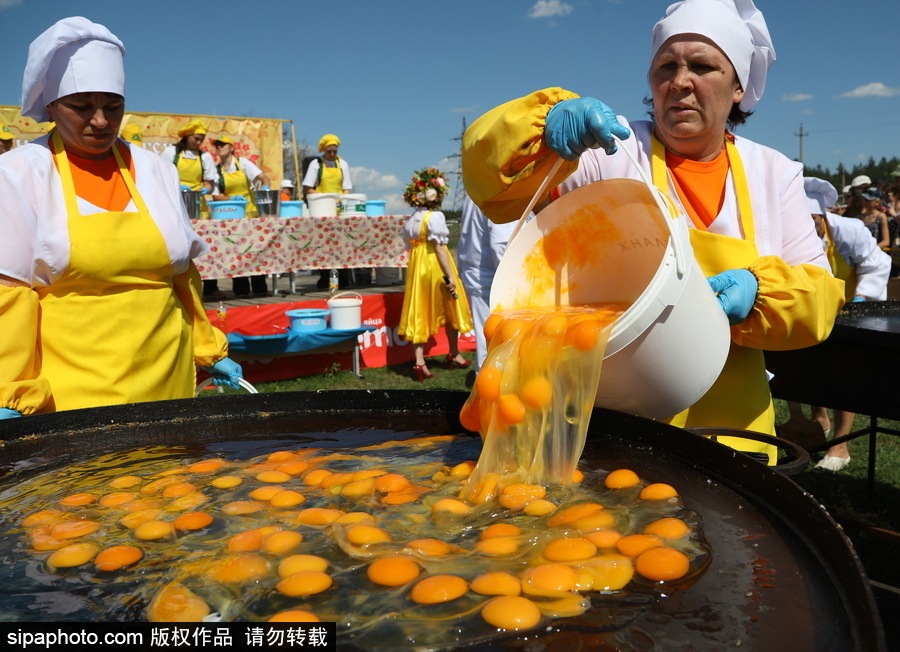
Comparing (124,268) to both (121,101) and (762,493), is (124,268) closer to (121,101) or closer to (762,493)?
(121,101)

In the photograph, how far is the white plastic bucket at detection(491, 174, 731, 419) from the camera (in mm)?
1531

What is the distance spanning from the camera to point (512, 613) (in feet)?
4.02

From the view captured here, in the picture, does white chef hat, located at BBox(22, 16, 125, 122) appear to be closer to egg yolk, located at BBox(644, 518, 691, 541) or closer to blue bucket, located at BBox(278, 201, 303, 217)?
egg yolk, located at BBox(644, 518, 691, 541)

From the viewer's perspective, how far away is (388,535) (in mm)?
1645

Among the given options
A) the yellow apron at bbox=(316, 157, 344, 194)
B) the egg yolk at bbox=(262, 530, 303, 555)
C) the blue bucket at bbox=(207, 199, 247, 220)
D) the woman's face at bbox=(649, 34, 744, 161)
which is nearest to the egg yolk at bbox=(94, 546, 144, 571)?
the egg yolk at bbox=(262, 530, 303, 555)

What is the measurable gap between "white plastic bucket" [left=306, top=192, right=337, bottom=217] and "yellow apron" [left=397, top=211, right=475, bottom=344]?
2306mm

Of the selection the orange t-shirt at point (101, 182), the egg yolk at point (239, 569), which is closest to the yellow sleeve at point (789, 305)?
the egg yolk at point (239, 569)

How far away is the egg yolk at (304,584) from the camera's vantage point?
136 centimetres

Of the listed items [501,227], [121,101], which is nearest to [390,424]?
[121,101]

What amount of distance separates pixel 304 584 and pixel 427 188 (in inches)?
274

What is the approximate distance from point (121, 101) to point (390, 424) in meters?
1.54

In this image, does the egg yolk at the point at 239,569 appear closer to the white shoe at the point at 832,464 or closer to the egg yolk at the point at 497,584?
the egg yolk at the point at 497,584

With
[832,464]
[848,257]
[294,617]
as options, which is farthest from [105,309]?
[848,257]

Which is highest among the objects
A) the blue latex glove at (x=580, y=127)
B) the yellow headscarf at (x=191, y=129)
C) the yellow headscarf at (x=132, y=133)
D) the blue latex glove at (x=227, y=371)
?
the yellow headscarf at (x=132, y=133)
